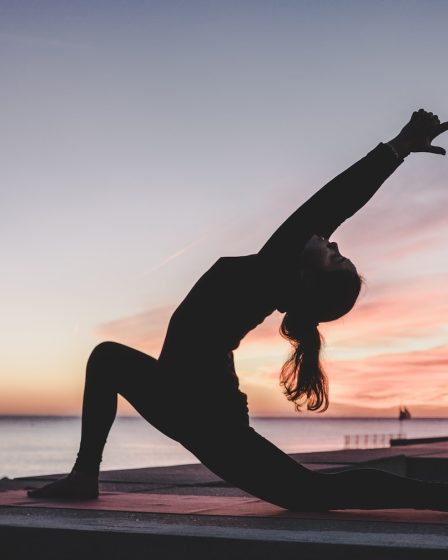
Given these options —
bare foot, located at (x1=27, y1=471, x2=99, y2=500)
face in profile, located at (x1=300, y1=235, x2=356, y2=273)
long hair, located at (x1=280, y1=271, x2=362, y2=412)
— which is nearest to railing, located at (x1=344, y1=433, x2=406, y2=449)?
bare foot, located at (x1=27, y1=471, x2=99, y2=500)

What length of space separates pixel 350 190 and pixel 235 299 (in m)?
0.68

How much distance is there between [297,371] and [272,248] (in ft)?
2.07

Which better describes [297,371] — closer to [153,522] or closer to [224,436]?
[224,436]

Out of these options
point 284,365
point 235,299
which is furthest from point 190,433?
point 235,299

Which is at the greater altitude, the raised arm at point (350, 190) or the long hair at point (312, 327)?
the raised arm at point (350, 190)

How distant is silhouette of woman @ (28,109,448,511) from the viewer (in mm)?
3768

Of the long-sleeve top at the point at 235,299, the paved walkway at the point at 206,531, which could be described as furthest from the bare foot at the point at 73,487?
the long-sleeve top at the point at 235,299

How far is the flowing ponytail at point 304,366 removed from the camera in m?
3.96

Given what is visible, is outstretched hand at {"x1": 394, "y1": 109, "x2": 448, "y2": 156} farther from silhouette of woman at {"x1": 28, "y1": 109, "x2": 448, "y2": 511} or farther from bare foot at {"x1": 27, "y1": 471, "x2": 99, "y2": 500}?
bare foot at {"x1": 27, "y1": 471, "x2": 99, "y2": 500}

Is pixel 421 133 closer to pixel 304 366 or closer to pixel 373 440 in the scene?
pixel 304 366

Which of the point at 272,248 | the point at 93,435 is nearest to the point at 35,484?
the point at 93,435

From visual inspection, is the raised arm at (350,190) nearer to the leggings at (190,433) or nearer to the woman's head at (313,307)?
the woman's head at (313,307)

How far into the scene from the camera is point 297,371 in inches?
158

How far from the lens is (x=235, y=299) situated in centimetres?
380
